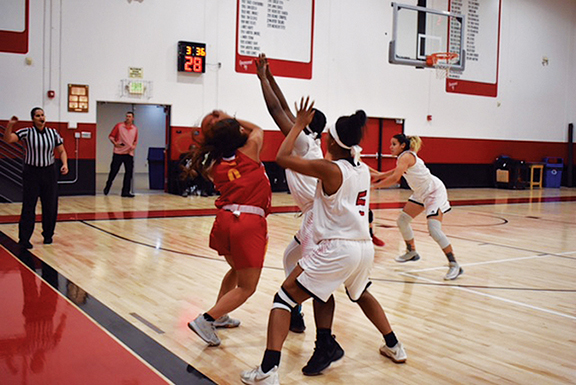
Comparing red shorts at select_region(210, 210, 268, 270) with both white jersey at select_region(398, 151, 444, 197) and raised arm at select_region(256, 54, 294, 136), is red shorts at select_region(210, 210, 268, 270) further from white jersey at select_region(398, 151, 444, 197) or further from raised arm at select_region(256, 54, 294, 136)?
white jersey at select_region(398, 151, 444, 197)

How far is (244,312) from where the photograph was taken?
5.27m

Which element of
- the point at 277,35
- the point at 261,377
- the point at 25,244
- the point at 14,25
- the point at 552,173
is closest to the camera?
the point at 261,377

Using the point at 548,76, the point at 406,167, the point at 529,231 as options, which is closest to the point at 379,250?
the point at 406,167

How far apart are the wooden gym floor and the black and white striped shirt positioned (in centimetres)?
109

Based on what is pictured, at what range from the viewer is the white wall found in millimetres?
14086

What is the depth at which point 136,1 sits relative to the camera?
14812 mm

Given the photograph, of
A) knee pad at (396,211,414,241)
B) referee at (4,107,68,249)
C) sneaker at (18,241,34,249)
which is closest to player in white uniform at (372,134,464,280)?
knee pad at (396,211,414,241)

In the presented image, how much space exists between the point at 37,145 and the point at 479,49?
15829 millimetres

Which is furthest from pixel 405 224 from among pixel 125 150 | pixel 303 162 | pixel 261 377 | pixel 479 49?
pixel 479 49

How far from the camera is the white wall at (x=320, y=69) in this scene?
14.1 m

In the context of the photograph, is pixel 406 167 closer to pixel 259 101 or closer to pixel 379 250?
pixel 379 250

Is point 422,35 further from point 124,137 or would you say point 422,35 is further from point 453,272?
point 453,272

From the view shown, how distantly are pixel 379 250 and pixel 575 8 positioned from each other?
720 inches

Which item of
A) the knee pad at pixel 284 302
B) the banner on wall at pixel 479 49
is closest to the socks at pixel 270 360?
the knee pad at pixel 284 302
